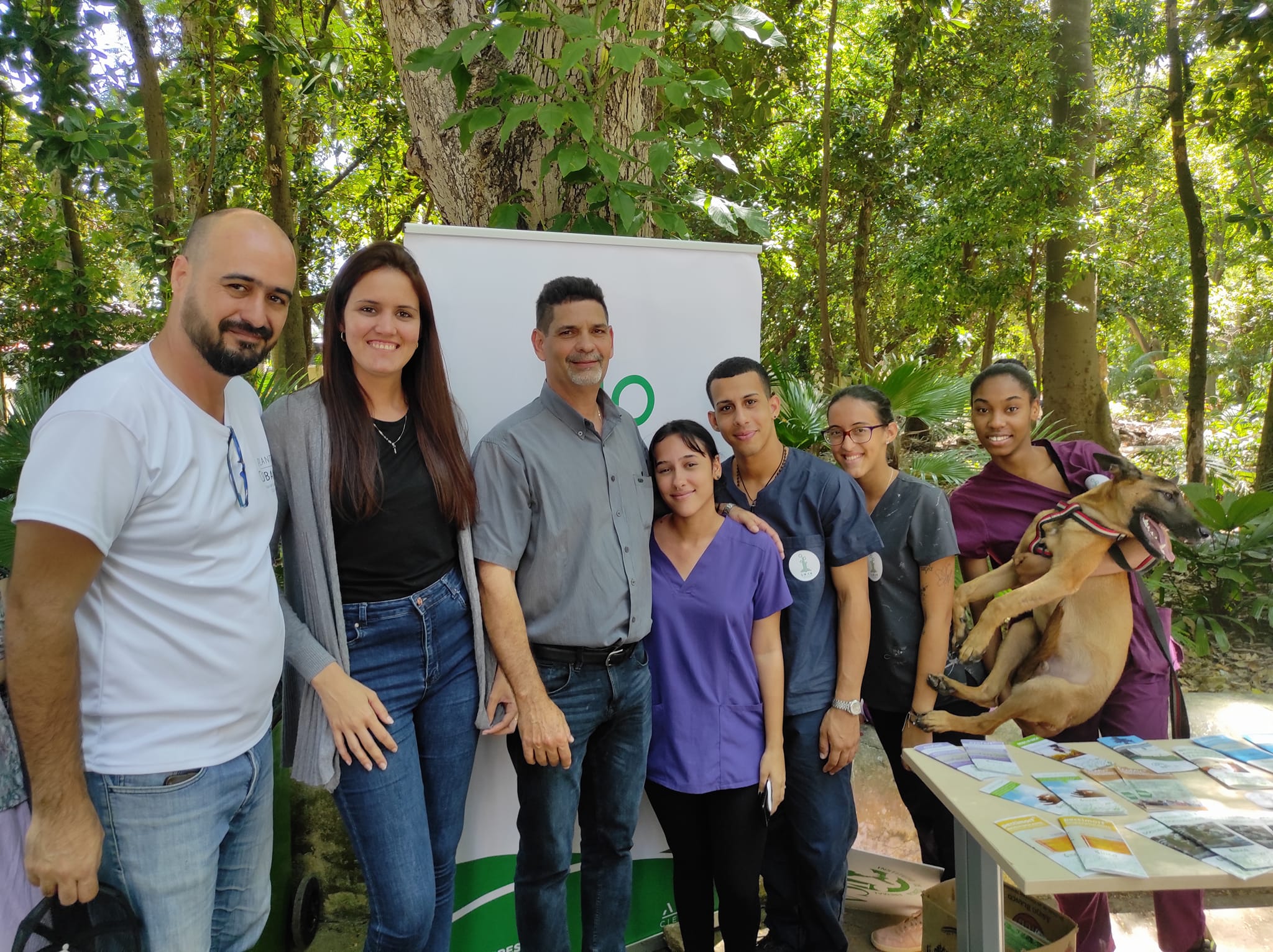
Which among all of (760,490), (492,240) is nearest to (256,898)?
(760,490)

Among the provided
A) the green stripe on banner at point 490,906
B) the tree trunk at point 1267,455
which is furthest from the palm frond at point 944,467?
the tree trunk at point 1267,455

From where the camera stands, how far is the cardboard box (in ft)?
7.50

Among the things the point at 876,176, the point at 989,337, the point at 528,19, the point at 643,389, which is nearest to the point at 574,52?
the point at 528,19

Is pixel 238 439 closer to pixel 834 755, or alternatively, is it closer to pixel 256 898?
pixel 256 898

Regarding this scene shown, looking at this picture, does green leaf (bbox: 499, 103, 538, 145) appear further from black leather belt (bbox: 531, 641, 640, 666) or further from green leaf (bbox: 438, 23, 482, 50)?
black leather belt (bbox: 531, 641, 640, 666)

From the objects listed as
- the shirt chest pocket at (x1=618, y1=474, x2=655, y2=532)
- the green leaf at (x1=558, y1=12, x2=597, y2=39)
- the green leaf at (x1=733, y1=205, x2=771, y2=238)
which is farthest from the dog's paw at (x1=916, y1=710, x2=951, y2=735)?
the green leaf at (x1=558, y1=12, x2=597, y2=39)

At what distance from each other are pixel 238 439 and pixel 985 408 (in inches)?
92.3

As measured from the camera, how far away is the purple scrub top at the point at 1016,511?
9.19 feet

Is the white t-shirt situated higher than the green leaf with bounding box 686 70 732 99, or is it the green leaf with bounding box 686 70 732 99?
the green leaf with bounding box 686 70 732 99

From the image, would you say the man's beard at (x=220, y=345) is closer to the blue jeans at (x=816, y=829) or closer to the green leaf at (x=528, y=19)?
the green leaf at (x=528, y=19)

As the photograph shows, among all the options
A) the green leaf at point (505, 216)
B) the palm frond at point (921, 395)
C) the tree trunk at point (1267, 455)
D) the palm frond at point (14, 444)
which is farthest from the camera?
the tree trunk at point (1267, 455)

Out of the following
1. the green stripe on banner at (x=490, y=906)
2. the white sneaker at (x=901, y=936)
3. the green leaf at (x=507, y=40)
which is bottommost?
the white sneaker at (x=901, y=936)

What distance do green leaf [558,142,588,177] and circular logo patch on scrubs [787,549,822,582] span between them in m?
1.45

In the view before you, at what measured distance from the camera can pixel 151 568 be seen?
5.32ft
